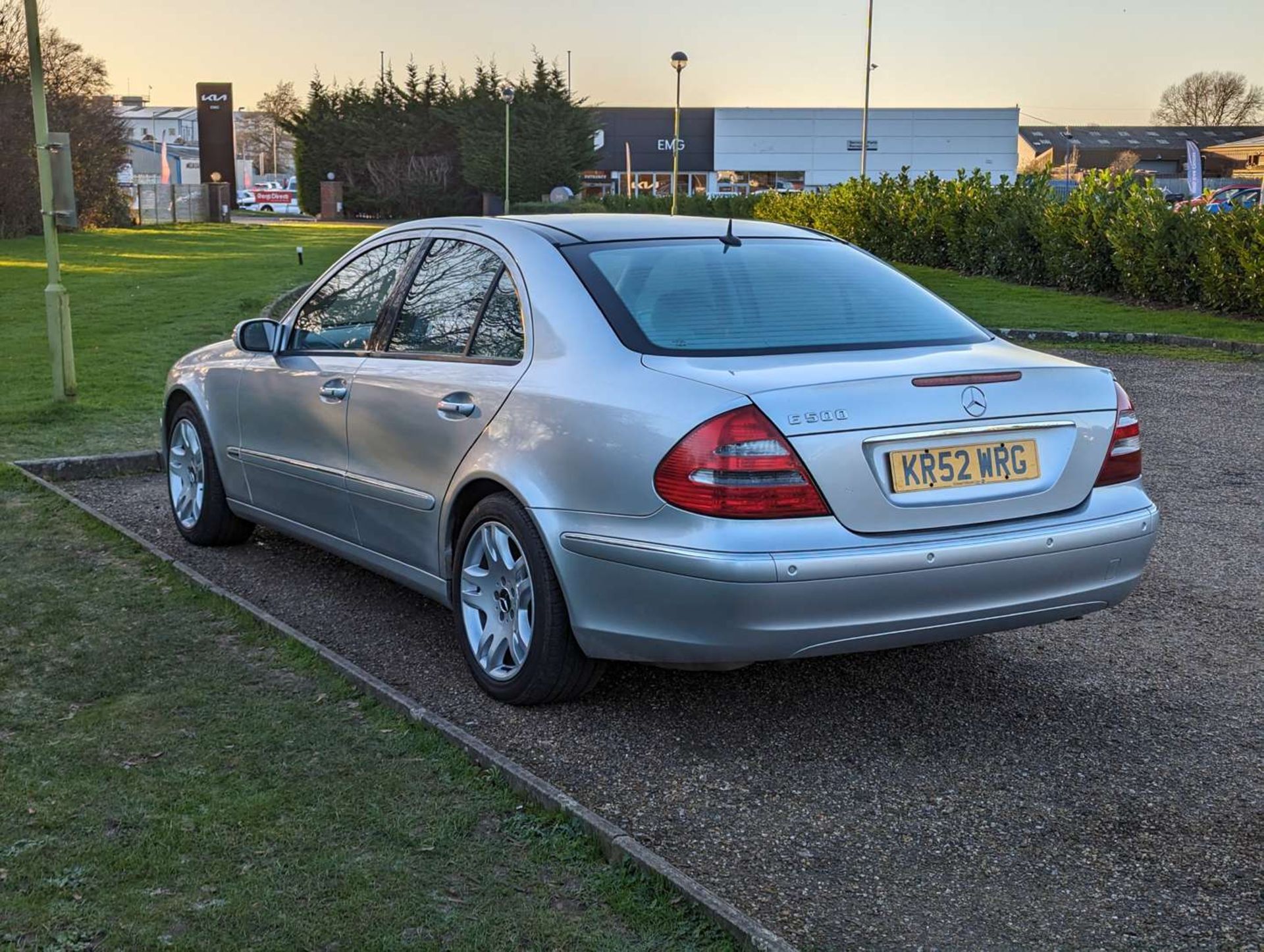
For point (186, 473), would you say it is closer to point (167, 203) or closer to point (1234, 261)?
point (1234, 261)

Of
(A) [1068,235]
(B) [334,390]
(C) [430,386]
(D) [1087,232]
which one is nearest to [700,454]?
(C) [430,386]

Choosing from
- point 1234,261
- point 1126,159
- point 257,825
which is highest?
point 1126,159

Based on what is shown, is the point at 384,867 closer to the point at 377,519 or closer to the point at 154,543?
the point at 377,519

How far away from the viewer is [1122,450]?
4.32 metres

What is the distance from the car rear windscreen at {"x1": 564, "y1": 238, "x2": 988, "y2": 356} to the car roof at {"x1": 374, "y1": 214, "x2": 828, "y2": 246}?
64 millimetres

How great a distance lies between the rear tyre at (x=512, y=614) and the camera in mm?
4242

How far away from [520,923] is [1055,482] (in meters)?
2.03

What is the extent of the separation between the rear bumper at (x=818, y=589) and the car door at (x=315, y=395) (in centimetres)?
151

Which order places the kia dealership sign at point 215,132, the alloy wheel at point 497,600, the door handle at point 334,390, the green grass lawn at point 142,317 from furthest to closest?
the kia dealership sign at point 215,132 < the green grass lawn at point 142,317 < the door handle at point 334,390 < the alloy wheel at point 497,600

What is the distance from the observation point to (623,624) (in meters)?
4.00

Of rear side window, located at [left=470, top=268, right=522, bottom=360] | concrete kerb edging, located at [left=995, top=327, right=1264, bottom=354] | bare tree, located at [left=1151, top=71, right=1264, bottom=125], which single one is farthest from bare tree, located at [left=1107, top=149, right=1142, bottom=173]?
rear side window, located at [left=470, top=268, right=522, bottom=360]

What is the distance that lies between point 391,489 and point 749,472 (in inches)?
66.5

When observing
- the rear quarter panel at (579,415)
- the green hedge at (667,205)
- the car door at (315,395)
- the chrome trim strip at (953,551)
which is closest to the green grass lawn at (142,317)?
the car door at (315,395)

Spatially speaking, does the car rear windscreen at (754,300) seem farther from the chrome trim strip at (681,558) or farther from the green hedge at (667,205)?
the green hedge at (667,205)
